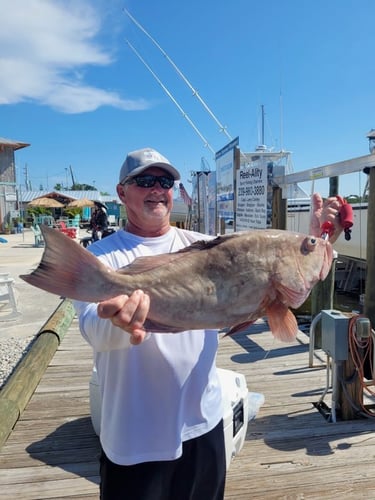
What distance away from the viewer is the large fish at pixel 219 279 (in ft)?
4.95

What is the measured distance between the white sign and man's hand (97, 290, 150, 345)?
16.4ft

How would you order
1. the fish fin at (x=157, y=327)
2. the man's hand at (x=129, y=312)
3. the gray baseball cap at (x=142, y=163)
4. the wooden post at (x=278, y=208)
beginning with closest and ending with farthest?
the man's hand at (x=129, y=312), the fish fin at (x=157, y=327), the gray baseball cap at (x=142, y=163), the wooden post at (x=278, y=208)

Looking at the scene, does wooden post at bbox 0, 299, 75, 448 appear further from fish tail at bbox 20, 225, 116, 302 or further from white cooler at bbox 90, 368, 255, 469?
fish tail at bbox 20, 225, 116, 302

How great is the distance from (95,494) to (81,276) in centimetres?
214

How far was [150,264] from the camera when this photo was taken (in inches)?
63.8

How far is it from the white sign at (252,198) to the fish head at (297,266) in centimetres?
463

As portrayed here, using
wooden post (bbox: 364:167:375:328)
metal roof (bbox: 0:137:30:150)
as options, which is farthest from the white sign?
metal roof (bbox: 0:137:30:150)

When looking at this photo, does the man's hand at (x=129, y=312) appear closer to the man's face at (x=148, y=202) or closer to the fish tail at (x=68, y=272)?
the fish tail at (x=68, y=272)

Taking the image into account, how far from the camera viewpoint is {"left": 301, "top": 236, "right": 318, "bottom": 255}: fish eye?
1.68 m

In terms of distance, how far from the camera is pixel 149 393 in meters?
1.76

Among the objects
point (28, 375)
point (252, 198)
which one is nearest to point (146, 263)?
point (28, 375)

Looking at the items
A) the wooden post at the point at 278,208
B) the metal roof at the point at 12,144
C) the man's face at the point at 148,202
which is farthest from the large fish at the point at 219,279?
A: the metal roof at the point at 12,144

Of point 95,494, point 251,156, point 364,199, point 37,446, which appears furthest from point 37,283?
point 251,156

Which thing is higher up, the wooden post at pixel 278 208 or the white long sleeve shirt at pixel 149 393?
the wooden post at pixel 278 208
